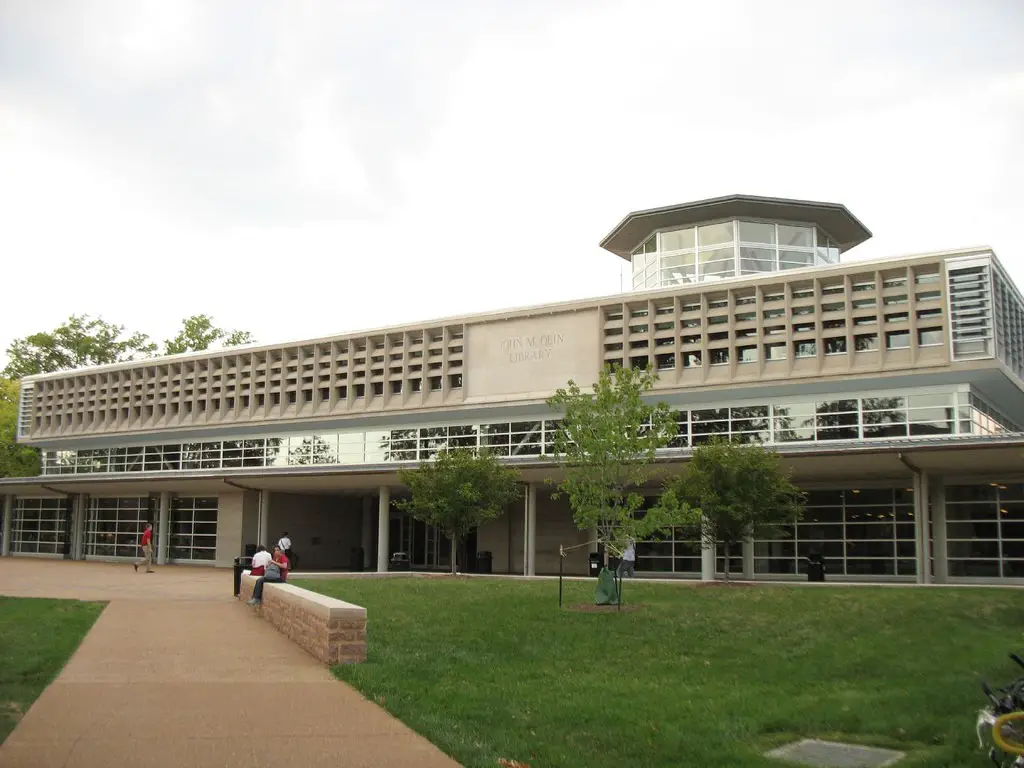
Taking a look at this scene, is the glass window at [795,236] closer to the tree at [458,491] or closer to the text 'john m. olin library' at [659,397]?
the text 'john m. olin library' at [659,397]

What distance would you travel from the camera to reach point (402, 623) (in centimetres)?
1684

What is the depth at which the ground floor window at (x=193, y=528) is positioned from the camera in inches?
1806

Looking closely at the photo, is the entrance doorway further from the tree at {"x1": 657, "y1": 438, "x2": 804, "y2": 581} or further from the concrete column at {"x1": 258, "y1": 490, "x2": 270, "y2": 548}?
the tree at {"x1": 657, "y1": 438, "x2": 804, "y2": 581}

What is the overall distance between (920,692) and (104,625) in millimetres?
12849

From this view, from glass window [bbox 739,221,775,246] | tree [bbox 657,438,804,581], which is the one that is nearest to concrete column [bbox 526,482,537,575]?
tree [bbox 657,438,804,581]

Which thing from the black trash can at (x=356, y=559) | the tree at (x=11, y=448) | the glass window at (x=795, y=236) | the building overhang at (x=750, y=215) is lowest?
the black trash can at (x=356, y=559)

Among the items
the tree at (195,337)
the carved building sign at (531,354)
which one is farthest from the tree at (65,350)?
the carved building sign at (531,354)

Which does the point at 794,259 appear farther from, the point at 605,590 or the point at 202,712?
the point at 202,712

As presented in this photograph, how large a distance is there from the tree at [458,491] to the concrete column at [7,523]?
104ft

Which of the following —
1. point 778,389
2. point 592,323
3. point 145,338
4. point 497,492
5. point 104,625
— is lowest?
point 104,625

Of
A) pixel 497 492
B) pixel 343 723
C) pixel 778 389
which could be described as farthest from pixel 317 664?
pixel 778 389

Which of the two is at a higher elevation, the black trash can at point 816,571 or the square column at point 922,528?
the square column at point 922,528

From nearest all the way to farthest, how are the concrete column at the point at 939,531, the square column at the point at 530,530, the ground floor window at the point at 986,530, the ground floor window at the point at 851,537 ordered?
the concrete column at the point at 939,531 → the ground floor window at the point at 986,530 → the ground floor window at the point at 851,537 → the square column at the point at 530,530

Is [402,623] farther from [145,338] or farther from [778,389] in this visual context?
[145,338]
